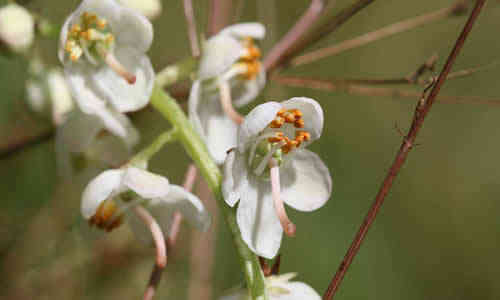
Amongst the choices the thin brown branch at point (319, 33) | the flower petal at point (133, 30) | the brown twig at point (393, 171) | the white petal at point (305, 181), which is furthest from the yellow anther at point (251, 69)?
the brown twig at point (393, 171)

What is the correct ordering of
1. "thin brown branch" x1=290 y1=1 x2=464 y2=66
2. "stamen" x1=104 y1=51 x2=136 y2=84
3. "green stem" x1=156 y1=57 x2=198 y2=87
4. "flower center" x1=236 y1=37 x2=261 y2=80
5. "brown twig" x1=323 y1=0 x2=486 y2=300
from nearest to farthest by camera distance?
"brown twig" x1=323 y1=0 x2=486 y2=300
"stamen" x1=104 y1=51 x2=136 y2=84
"green stem" x1=156 y1=57 x2=198 y2=87
"flower center" x1=236 y1=37 x2=261 y2=80
"thin brown branch" x1=290 y1=1 x2=464 y2=66

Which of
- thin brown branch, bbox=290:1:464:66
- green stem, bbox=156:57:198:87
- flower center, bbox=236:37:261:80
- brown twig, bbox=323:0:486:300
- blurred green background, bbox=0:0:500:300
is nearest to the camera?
brown twig, bbox=323:0:486:300

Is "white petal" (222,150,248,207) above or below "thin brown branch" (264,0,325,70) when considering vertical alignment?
below

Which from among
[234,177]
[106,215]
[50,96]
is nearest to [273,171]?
[234,177]

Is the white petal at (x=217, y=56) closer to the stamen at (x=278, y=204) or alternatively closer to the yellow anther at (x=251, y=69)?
the yellow anther at (x=251, y=69)

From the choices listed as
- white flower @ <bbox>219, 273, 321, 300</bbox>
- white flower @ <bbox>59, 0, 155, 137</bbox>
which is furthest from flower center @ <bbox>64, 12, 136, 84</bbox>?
white flower @ <bbox>219, 273, 321, 300</bbox>

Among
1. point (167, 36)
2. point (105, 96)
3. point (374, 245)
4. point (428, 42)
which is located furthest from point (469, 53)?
point (105, 96)

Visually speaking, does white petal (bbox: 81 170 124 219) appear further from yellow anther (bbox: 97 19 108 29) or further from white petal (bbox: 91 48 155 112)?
yellow anther (bbox: 97 19 108 29)
